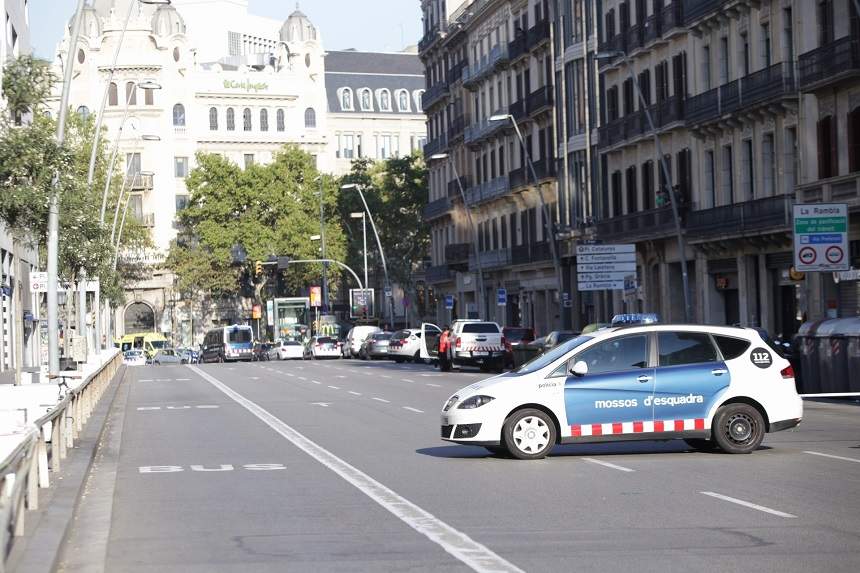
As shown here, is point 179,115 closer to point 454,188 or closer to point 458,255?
point 454,188

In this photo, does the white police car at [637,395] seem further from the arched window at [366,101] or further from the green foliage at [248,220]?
the arched window at [366,101]

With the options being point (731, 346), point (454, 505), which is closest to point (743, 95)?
point (731, 346)

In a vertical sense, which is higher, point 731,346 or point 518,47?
point 518,47

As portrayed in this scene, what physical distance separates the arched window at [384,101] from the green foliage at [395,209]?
2452 cm

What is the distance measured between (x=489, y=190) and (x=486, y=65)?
649 centimetres

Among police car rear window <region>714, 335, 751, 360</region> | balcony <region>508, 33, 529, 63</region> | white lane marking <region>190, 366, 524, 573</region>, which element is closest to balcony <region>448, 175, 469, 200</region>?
balcony <region>508, 33, 529, 63</region>

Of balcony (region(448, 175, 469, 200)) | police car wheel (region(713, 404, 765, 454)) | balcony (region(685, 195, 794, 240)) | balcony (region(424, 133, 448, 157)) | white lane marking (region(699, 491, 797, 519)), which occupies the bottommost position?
white lane marking (region(699, 491, 797, 519))

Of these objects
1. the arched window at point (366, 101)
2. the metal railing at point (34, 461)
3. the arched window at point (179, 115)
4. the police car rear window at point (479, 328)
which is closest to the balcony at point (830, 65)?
the police car rear window at point (479, 328)

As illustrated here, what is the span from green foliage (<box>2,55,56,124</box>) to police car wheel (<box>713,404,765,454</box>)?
11737 mm

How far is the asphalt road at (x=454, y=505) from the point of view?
36.6ft

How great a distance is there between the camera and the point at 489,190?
3383 inches

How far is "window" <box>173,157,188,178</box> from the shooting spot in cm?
12238

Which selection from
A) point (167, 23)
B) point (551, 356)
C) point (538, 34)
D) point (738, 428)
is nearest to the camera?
point (738, 428)

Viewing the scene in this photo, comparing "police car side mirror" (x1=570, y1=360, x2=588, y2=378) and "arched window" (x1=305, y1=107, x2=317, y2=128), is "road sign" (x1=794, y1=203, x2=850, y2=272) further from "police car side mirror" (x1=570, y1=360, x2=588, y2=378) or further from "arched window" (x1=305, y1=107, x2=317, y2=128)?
"arched window" (x1=305, y1=107, x2=317, y2=128)
